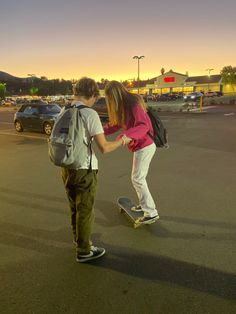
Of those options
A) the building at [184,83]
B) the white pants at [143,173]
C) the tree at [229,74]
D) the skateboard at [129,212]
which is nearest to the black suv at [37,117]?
the skateboard at [129,212]

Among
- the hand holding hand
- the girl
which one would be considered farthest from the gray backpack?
the girl

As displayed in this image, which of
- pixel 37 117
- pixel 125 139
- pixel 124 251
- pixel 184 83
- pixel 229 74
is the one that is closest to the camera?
pixel 125 139

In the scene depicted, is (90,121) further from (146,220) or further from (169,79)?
(169,79)

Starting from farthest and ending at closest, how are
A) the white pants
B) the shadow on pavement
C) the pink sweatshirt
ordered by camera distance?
the white pants < the pink sweatshirt < the shadow on pavement

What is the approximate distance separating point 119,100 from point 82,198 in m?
1.27

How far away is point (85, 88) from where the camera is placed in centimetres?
307

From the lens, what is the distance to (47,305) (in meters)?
2.67

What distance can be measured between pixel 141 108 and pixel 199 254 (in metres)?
1.80

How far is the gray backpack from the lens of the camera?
9.71ft

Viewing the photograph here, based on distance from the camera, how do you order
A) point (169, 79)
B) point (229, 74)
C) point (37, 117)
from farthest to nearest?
point (169, 79)
point (229, 74)
point (37, 117)

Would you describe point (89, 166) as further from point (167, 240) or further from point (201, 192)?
point (201, 192)

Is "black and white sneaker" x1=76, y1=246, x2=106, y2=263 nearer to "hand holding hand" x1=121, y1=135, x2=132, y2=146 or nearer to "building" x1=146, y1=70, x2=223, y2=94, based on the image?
"hand holding hand" x1=121, y1=135, x2=132, y2=146

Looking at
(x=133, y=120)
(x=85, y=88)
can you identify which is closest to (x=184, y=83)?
(x=133, y=120)

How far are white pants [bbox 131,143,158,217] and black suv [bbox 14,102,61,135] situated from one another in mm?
11365
